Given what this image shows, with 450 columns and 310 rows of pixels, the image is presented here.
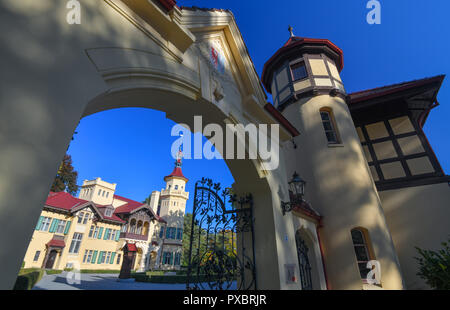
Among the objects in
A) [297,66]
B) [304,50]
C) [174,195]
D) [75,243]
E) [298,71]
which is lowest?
[75,243]

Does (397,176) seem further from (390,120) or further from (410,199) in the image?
(390,120)

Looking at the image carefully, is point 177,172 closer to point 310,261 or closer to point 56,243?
point 56,243

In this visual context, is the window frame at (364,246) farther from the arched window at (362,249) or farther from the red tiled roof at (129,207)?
the red tiled roof at (129,207)

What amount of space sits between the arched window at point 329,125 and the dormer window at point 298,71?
2100 mm

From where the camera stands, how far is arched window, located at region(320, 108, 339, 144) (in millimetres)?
9706

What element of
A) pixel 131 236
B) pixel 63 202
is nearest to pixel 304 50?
pixel 63 202

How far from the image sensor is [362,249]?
779cm

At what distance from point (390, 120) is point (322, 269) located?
27.4 feet

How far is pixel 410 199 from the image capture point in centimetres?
923

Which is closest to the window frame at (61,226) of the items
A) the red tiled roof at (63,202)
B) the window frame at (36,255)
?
the red tiled roof at (63,202)

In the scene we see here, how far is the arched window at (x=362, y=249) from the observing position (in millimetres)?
7532

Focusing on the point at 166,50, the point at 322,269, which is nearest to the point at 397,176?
the point at 322,269

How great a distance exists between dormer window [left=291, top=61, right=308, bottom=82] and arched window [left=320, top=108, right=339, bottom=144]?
2100mm

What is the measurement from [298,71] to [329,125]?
11.0 feet
